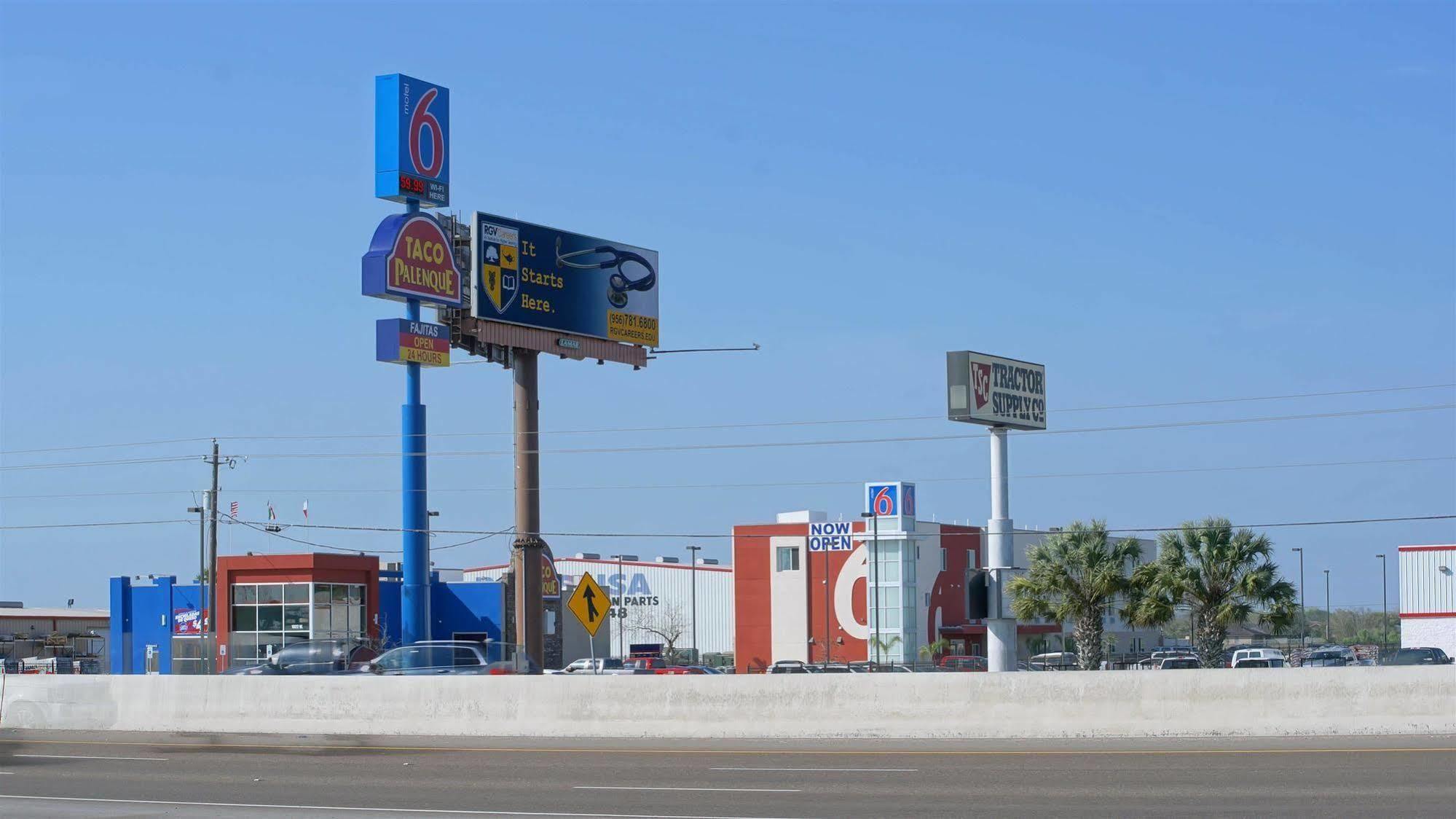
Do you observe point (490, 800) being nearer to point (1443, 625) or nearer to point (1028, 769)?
point (1028, 769)

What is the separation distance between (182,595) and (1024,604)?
3740 cm

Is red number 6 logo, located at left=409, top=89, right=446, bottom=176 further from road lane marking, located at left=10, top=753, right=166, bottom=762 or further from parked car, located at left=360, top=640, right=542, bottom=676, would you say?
road lane marking, located at left=10, top=753, right=166, bottom=762

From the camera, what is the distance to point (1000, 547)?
31.6 meters

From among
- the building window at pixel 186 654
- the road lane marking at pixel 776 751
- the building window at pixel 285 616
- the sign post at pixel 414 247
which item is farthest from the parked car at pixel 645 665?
the road lane marking at pixel 776 751

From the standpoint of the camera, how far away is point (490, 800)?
1778cm

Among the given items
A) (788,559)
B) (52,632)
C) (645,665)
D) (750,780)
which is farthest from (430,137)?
(52,632)

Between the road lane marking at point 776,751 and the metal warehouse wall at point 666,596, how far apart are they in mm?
67034

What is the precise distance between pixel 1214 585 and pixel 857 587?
28.6 metres

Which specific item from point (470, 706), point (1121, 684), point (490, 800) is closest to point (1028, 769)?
point (1121, 684)

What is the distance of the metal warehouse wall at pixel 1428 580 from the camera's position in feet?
207

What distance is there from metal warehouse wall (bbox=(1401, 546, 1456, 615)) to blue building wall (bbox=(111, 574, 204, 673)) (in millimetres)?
49991

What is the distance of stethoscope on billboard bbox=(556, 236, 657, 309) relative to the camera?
5997 cm

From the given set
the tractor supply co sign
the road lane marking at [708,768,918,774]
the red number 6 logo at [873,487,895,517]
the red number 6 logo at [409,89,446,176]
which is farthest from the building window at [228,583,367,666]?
the road lane marking at [708,768,918,774]

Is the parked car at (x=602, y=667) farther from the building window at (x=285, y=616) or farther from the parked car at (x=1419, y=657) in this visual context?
the parked car at (x=1419, y=657)
